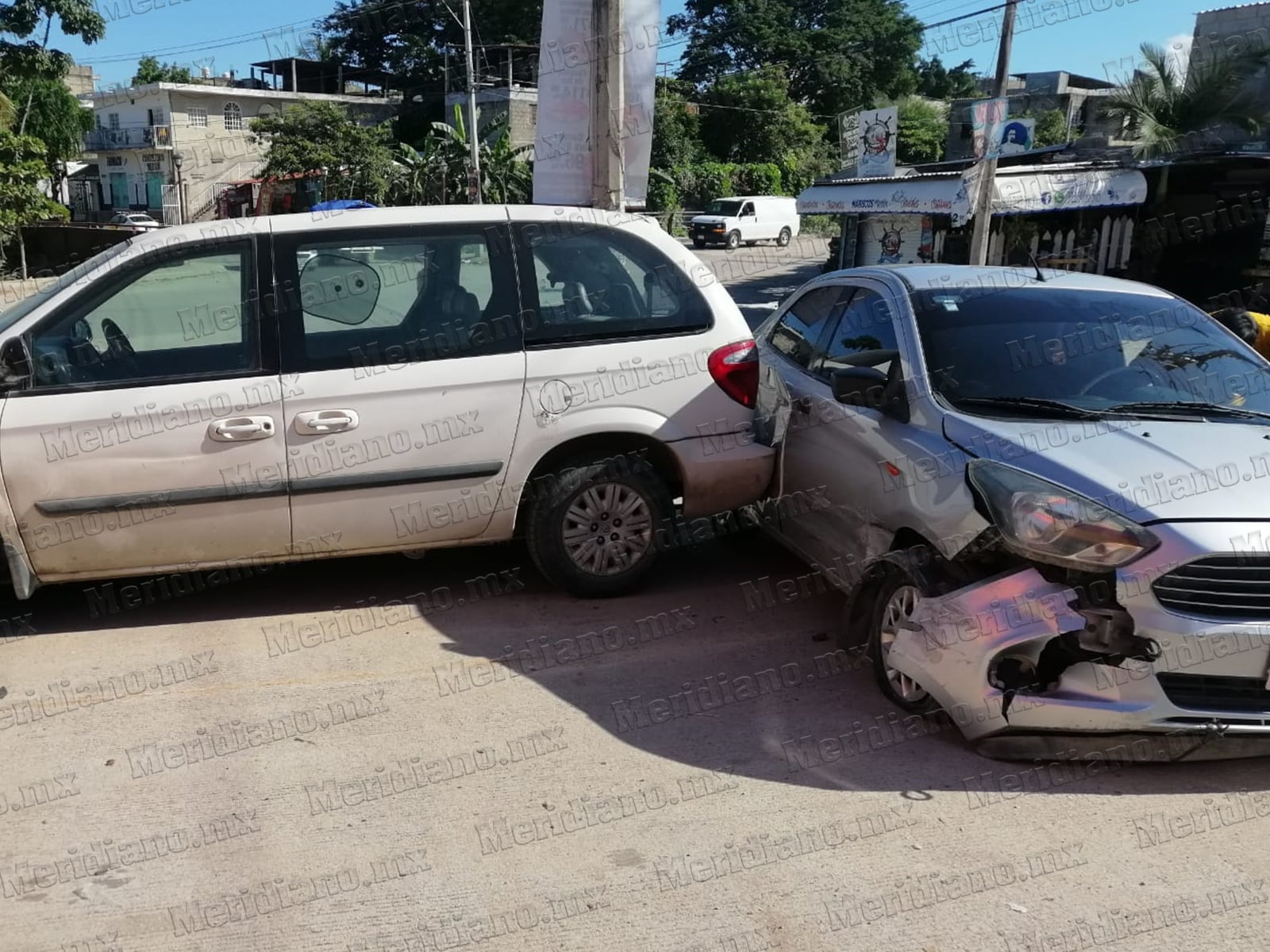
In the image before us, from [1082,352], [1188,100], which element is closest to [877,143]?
[1188,100]

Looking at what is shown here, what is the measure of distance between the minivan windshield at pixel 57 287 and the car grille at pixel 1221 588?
4.22 meters

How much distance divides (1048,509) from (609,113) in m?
5.91

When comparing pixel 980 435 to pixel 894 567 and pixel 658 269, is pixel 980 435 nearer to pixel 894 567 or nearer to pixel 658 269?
pixel 894 567

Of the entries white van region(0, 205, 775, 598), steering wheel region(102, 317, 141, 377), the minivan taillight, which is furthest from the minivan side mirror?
the minivan taillight

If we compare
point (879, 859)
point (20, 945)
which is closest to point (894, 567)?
point (879, 859)

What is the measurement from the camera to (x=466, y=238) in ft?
16.0

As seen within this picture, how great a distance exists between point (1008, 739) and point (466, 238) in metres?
3.07

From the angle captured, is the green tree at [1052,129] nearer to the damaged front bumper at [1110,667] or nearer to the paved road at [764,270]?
the paved road at [764,270]

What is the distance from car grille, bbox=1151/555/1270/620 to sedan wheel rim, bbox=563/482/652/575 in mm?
2356

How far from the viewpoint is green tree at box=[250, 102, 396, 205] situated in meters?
41.5

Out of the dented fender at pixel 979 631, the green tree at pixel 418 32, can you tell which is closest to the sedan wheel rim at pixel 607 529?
the dented fender at pixel 979 631

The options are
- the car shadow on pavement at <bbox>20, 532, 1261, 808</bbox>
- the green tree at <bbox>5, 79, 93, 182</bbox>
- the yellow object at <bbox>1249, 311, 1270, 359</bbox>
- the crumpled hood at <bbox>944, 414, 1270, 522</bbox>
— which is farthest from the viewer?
the green tree at <bbox>5, 79, 93, 182</bbox>

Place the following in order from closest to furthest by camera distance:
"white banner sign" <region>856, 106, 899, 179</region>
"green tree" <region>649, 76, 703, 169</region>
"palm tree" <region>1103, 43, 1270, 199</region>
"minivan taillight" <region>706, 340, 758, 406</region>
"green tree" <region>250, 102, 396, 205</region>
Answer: "minivan taillight" <region>706, 340, 758, 406</region>
"palm tree" <region>1103, 43, 1270, 199</region>
"white banner sign" <region>856, 106, 899, 179</region>
"green tree" <region>250, 102, 396, 205</region>
"green tree" <region>649, 76, 703, 169</region>

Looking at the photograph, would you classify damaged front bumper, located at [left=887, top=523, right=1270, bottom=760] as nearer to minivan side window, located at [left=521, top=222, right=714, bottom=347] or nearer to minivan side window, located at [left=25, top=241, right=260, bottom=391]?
minivan side window, located at [left=521, top=222, right=714, bottom=347]
